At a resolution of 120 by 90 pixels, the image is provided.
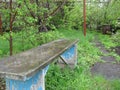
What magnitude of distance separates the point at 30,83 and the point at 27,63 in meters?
0.30

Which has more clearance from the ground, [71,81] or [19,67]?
[19,67]

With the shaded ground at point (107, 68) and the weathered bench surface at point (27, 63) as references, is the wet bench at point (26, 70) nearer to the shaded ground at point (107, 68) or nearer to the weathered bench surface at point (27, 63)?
the weathered bench surface at point (27, 63)

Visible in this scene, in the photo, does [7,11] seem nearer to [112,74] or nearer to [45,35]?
[45,35]

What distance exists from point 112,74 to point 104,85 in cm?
→ 68

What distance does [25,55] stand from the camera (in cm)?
329

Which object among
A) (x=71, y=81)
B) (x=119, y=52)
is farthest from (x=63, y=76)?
(x=119, y=52)

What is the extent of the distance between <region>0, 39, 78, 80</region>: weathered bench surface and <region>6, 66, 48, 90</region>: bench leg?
10cm

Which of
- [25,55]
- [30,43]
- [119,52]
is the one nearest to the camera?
[25,55]

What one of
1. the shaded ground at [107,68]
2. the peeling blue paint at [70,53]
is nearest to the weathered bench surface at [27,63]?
the peeling blue paint at [70,53]

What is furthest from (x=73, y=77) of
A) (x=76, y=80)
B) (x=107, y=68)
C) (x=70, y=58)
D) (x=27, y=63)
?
(x=27, y=63)

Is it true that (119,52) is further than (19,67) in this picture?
Yes

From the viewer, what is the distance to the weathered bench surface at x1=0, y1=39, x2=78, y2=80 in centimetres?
242

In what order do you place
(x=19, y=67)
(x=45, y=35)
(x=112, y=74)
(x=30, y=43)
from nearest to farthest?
1. (x=19, y=67)
2. (x=112, y=74)
3. (x=45, y=35)
4. (x=30, y=43)

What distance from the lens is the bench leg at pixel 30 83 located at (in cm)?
253
